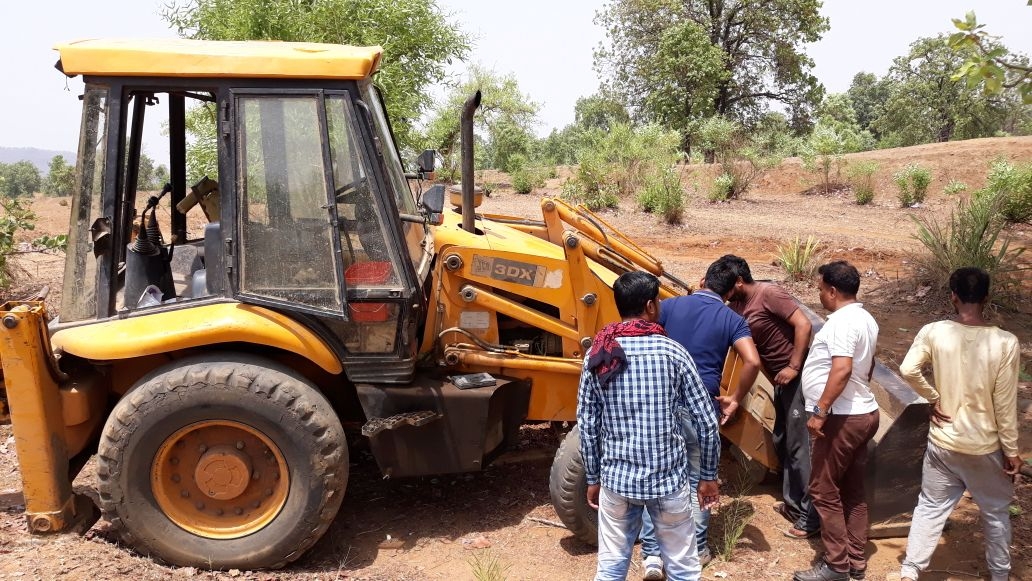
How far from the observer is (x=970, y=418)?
3.40 metres

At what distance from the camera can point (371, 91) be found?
4.11m

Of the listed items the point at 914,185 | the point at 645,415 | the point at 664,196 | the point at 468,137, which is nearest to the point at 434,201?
the point at 468,137

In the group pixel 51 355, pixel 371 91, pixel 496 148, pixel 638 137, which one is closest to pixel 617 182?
pixel 638 137

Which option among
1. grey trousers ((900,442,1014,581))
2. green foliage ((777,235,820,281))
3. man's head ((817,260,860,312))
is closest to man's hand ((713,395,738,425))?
man's head ((817,260,860,312))

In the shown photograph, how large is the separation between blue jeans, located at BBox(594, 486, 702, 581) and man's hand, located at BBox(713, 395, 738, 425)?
978 mm

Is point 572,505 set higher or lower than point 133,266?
lower

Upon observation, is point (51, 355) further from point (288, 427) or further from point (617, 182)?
point (617, 182)

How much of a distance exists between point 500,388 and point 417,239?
0.92m

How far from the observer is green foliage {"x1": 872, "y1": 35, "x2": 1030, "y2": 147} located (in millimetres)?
28359

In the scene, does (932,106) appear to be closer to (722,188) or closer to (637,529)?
(722,188)

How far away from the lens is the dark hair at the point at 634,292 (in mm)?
2859

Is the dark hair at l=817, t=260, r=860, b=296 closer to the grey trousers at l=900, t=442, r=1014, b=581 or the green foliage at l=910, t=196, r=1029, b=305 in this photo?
the grey trousers at l=900, t=442, r=1014, b=581

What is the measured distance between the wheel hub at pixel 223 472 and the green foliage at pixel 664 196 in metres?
11.0

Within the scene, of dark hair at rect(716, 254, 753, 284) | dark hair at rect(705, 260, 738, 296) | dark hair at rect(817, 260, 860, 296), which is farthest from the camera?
dark hair at rect(716, 254, 753, 284)
